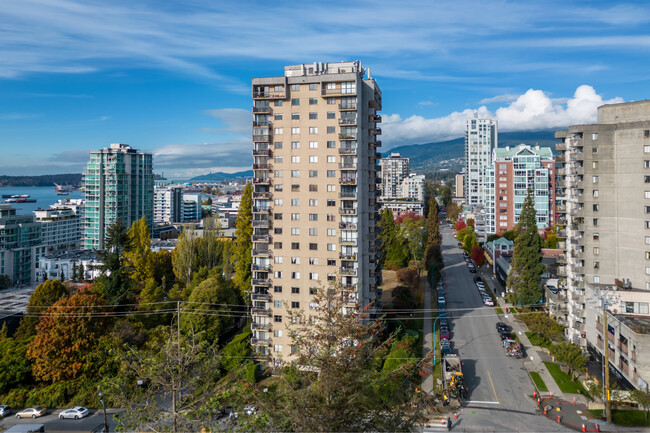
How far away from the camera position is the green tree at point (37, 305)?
3566 cm

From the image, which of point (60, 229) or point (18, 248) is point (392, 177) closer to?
point (60, 229)

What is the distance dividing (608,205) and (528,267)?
41.7 feet

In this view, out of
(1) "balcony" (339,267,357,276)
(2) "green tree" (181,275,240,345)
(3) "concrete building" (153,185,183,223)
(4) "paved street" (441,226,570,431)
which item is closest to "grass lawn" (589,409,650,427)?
(4) "paved street" (441,226,570,431)

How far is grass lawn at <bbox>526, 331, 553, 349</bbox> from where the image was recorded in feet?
127

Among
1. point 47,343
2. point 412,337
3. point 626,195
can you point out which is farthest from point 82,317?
point 626,195

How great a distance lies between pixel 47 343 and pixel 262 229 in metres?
16.9

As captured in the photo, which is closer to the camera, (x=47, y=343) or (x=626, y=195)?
(x=47, y=343)

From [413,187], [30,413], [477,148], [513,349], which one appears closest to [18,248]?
[30,413]

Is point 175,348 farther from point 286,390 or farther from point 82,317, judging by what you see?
point 82,317

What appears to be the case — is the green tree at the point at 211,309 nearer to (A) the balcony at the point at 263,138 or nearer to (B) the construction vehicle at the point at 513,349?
(A) the balcony at the point at 263,138

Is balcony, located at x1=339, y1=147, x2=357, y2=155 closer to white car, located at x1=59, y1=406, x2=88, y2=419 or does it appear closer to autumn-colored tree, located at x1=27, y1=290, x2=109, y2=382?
autumn-colored tree, located at x1=27, y1=290, x2=109, y2=382

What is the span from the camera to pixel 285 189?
34438 millimetres

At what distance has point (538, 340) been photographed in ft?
129

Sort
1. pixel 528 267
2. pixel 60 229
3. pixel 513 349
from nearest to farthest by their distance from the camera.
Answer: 1. pixel 513 349
2. pixel 528 267
3. pixel 60 229
